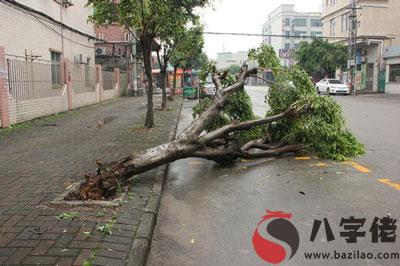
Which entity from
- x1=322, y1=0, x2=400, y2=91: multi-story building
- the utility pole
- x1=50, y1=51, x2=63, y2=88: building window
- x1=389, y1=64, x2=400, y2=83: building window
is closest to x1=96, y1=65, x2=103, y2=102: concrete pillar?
x1=50, y1=51, x2=63, y2=88: building window

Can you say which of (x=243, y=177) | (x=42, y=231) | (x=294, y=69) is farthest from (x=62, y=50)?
(x=42, y=231)

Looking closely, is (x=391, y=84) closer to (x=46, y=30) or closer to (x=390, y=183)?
(x=46, y=30)

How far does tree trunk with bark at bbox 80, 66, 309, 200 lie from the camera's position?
18.8ft

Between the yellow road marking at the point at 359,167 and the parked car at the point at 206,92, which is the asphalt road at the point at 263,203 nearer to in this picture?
the yellow road marking at the point at 359,167

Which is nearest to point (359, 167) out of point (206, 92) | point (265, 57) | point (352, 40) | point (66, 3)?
point (265, 57)

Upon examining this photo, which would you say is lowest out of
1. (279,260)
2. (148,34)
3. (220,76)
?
(279,260)

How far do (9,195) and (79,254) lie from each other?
2.43m

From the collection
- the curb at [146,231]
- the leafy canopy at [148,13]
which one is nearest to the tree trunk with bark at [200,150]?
the curb at [146,231]

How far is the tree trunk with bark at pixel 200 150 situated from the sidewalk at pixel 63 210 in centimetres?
32

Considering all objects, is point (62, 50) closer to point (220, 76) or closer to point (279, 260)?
point (220, 76)

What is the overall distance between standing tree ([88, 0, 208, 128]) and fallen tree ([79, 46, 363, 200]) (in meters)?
3.08

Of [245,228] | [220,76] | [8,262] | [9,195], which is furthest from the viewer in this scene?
[220,76]

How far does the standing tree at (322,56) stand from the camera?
137ft

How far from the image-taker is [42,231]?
441 centimetres
